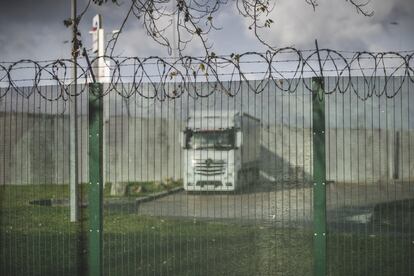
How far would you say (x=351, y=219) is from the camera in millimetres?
5730

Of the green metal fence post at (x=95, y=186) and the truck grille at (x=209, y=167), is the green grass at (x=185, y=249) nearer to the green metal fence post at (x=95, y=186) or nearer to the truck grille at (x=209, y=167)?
the green metal fence post at (x=95, y=186)

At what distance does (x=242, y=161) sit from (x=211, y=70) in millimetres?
1278

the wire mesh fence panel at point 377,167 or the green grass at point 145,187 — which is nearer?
the wire mesh fence panel at point 377,167

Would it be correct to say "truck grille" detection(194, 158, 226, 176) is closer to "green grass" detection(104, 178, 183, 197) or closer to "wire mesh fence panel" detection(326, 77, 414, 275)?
"green grass" detection(104, 178, 183, 197)

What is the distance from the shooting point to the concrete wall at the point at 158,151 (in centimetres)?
555

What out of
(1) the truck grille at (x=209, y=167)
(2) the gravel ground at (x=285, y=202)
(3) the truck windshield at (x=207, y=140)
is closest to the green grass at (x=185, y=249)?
(2) the gravel ground at (x=285, y=202)

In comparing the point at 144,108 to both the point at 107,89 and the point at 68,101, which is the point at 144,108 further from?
the point at 68,101

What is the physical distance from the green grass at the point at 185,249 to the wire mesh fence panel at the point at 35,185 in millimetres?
13

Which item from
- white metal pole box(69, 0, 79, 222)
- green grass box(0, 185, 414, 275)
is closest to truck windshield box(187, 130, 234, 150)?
green grass box(0, 185, 414, 275)

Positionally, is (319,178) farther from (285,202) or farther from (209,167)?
(209,167)

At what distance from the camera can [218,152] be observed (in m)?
6.12

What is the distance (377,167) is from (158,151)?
2419mm

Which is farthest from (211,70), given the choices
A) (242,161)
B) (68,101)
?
(68,101)

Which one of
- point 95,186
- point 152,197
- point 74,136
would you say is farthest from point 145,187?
point 74,136
